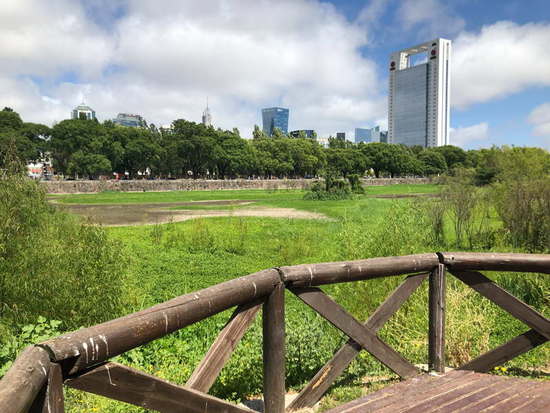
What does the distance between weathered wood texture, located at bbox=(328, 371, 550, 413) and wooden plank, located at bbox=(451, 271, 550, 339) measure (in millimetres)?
488

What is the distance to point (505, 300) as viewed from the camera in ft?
11.8

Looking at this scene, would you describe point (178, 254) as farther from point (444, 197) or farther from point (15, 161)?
point (444, 197)

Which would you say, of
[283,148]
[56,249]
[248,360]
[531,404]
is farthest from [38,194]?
[283,148]

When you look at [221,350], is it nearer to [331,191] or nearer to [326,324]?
[326,324]

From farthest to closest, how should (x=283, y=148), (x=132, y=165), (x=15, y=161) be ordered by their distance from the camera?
1. (x=283, y=148)
2. (x=132, y=165)
3. (x=15, y=161)

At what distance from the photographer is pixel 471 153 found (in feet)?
422

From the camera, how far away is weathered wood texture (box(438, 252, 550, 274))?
11.6 ft

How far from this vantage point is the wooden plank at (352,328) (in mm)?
2947

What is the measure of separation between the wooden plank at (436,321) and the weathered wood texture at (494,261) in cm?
12

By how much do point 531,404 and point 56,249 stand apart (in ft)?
21.0

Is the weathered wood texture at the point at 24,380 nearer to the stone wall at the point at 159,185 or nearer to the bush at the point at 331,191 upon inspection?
the bush at the point at 331,191

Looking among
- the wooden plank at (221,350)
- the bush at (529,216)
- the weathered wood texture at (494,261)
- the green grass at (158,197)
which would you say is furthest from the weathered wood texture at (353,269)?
the green grass at (158,197)

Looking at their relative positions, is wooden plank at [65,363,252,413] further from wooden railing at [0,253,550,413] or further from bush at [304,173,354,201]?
bush at [304,173,354,201]

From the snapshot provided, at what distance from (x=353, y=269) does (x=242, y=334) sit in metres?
0.97
